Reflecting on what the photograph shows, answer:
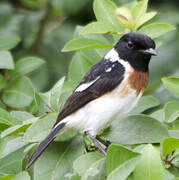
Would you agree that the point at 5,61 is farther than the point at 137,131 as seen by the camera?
Yes

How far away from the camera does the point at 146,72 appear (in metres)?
3.13

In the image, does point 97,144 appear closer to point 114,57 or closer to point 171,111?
point 171,111

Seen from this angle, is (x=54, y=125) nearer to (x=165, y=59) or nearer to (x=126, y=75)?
(x=126, y=75)

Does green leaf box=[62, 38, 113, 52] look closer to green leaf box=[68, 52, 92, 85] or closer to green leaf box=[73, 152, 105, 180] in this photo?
green leaf box=[68, 52, 92, 85]

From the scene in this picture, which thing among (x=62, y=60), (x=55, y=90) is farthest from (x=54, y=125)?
(x=62, y=60)

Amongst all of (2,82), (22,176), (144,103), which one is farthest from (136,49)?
(22,176)

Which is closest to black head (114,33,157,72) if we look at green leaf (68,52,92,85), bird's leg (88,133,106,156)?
green leaf (68,52,92,85)

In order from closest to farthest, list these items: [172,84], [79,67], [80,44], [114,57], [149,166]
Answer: [149,166], [172,84], [80,44], [114,57], [79,67]

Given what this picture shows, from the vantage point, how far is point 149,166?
7.18ft

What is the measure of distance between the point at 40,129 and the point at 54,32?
3240 mm

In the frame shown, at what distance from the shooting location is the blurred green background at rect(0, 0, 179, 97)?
518cm

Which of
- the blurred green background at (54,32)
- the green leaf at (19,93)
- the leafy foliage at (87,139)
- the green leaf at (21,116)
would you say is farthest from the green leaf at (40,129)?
the blurred green background at (54,32)

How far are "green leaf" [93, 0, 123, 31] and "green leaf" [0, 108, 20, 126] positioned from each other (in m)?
0.95

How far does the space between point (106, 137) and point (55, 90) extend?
0.50 m
